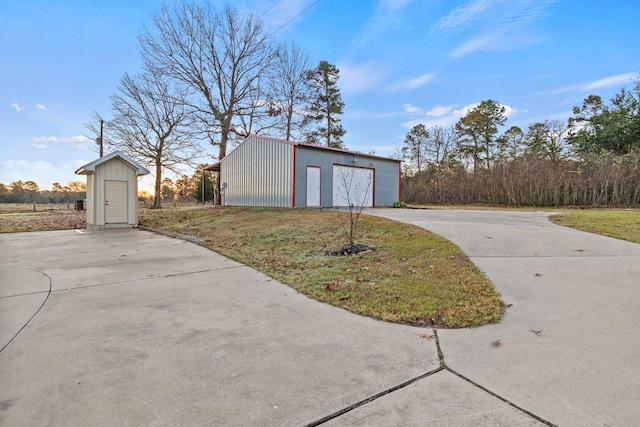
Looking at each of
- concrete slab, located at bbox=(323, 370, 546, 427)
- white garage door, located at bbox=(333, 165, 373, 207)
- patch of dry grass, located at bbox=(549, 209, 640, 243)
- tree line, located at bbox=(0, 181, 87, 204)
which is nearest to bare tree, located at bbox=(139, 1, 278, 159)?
white garage door, located at bbox=(333, 165, 373, 207)

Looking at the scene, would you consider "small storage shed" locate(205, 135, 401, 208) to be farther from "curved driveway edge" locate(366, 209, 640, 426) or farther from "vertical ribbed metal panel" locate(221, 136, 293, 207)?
"curved driveway edge" locate(366, 209, 640, 426)

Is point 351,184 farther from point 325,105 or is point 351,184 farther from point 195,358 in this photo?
point 195,358

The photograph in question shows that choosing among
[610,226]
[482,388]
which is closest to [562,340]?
[482,388]

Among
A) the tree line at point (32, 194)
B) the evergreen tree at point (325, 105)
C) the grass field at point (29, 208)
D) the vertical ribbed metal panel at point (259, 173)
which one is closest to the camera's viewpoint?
the vertical ribbed metal panel at point (259, 173)

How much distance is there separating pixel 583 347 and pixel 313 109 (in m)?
26.6

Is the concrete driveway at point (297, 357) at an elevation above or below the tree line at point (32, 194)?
below

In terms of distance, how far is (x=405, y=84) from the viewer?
1481 cm

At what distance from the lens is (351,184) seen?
15938 millimetres

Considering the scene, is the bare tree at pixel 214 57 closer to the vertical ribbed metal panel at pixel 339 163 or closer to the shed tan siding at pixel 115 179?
the vertical ribbed metal panel at pixel 339 163

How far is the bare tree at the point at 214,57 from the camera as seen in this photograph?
63.5 ft

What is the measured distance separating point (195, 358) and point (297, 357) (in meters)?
0.75

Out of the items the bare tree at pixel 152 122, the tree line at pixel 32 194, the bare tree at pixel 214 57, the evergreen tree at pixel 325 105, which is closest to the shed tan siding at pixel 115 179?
the bare tree at pixel 214 57

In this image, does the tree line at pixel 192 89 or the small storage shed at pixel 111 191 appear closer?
the small storage shed at pixel 111 191

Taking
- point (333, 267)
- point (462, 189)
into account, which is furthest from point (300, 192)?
point (462, 189)
